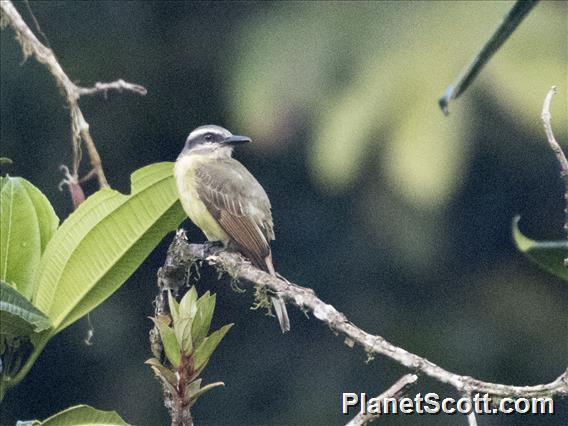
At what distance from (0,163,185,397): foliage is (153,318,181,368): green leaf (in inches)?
6.7

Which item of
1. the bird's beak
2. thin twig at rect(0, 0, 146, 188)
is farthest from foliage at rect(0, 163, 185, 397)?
the bird's beak

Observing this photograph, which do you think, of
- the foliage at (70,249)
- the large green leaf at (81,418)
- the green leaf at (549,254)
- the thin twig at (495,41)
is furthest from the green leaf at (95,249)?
the thin twig at (495,41)

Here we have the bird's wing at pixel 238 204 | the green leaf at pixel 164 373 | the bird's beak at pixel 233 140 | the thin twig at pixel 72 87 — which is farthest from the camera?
the bird's beak at pixel 233 140

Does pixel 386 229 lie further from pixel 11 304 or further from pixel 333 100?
pixel 11 304

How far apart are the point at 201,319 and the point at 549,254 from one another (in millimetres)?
610

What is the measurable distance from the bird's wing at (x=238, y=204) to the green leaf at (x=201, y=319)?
1.80 metres

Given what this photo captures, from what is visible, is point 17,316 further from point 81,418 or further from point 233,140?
point 233,140

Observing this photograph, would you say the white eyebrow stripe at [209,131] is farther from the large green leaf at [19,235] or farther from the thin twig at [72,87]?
the large green leaf at [19,235]

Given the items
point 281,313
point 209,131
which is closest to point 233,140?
point 209,131

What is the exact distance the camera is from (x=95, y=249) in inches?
82.0

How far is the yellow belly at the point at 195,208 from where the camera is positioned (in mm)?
4137

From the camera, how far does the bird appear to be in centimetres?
393

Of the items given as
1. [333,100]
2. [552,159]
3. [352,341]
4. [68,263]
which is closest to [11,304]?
[68,263]

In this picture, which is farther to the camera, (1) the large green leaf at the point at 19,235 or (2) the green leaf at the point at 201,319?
(1) the large green leaf at the point at 19,235
